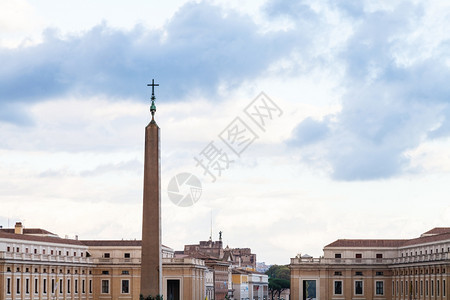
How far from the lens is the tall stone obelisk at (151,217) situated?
53.0m

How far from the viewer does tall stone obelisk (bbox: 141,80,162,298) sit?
174ft

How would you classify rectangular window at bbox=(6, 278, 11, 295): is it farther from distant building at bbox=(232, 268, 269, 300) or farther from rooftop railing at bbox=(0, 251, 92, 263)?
distant building at bbox=(232, 268, 269, 300)

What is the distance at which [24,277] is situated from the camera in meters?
98.9

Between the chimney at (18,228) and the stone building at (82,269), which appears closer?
the stone building at (82,269)

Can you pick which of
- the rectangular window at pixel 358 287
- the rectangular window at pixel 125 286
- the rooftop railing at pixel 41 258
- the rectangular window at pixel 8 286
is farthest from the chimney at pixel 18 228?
the rectangular window at pixel 358 287

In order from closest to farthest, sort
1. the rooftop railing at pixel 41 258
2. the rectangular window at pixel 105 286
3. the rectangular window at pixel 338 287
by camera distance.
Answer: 1. the rooftop railing at pixel 41 258
2. the rectangular window at pixel 105 286
3. the rectangular window at pixel 338 287

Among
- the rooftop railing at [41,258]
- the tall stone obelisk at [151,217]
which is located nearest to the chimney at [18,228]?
the rooftop railing at [41,258]

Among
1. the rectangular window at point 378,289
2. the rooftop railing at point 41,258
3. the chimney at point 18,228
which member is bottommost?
the rectangular window at point 378,289

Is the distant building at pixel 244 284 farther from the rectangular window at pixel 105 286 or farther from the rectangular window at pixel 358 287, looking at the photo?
the rectangular window at pixel 105 286

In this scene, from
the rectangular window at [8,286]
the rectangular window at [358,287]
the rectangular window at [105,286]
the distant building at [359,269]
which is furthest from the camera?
the rectangular window at [358,287]

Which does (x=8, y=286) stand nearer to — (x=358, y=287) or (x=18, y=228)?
(x=18, y=228)

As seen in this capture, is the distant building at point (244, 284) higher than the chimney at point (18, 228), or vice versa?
the chimney at point (18, 228)

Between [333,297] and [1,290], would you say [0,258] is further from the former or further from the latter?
[333,297]

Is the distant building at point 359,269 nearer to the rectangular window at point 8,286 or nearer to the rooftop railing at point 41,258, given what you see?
the rooftop railing at point 41,258
